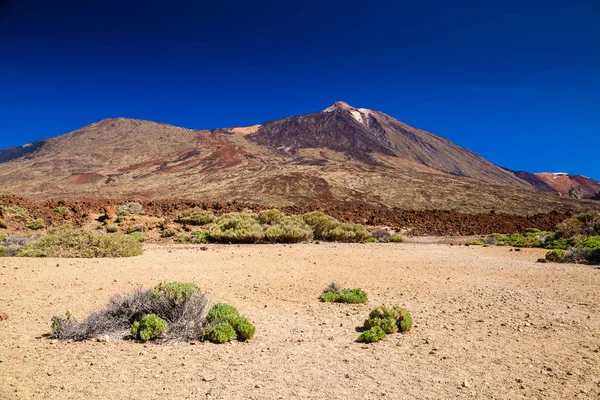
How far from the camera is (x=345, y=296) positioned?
6.67 m

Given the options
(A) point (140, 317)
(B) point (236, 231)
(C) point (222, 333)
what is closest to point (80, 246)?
(B) point (236, 231)

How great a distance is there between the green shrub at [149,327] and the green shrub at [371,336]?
247 cm

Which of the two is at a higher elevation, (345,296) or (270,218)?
(270,218)

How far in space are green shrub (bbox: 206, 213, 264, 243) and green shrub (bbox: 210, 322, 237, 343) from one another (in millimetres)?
9969

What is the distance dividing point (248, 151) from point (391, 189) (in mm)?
39584

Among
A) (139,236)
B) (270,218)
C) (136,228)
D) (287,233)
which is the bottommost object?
(139,236)

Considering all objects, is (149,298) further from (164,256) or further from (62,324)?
(164,256)

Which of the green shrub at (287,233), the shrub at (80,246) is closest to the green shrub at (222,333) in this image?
the shrub at (80,246)

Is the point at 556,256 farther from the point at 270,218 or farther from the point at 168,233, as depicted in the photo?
the point at 168,233

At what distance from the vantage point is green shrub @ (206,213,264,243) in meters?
14.9

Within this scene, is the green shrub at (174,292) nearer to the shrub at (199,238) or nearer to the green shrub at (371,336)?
the green shrub at (371,336)

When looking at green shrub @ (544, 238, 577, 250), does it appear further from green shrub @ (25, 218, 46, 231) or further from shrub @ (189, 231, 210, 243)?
green shrub @ (25, 218, 46, 231)

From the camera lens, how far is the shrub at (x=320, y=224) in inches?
665

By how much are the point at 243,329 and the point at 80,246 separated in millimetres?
8129
